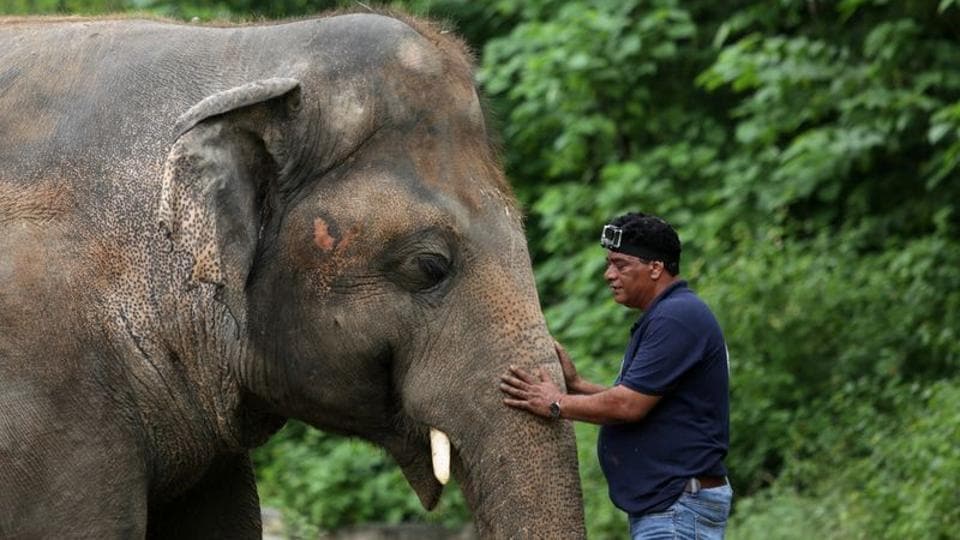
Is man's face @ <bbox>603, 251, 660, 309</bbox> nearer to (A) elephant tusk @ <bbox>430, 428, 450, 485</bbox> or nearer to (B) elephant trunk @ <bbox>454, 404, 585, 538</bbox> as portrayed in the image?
(B) elephant trunk @ <bbox>454, 404, 585, 538</bbox>

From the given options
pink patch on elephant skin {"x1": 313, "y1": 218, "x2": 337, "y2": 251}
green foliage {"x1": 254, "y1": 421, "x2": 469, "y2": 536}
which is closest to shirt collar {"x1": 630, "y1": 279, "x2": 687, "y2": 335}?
pink patch on elephant skin {"x1": 313, "y1": 218, "x2": 337, "y2": 251}

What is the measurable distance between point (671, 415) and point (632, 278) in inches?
16.5

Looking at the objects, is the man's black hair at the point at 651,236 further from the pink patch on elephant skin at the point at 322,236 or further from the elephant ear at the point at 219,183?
the elephant ear at the point at 219,183

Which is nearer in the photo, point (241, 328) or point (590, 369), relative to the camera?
point (241, 328)

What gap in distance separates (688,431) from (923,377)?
14.6ft

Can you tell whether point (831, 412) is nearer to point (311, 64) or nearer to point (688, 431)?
point (688, 431)

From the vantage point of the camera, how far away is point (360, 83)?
5.41 metres

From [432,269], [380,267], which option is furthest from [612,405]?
[380,267]

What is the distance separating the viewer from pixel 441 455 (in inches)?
208

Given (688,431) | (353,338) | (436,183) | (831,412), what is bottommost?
(831,412)

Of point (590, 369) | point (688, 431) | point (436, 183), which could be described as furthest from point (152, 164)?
point (590, 369)

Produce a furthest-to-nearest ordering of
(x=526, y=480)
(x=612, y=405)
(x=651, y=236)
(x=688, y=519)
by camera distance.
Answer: (x=651, y=236) < (x=688, y=519) < (x=612, y=405) < (x=526, y=480)

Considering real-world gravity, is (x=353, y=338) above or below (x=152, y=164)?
below

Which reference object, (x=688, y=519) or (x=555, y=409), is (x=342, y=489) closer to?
(x=688, y=519)
